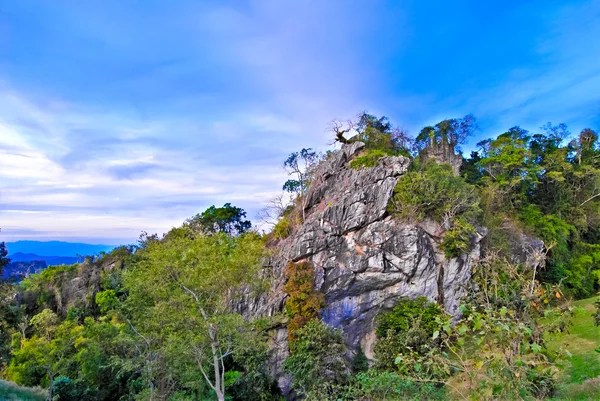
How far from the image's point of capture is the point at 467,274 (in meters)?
18.1

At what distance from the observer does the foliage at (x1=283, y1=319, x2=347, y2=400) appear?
13.5 metres

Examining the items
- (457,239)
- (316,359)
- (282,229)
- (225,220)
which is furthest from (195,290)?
(225,220)

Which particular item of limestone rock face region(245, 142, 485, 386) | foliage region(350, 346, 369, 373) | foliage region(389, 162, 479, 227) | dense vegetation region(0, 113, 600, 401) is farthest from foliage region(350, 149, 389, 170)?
foliage region(350, 346, 369, 373)


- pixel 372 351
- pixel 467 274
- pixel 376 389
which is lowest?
pixel 372 351

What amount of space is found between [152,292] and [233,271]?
2816 millimetres

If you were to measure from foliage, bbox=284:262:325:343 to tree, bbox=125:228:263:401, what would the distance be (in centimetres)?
528

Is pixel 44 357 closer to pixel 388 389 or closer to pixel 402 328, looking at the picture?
pixel 388 389

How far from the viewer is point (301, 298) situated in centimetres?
1703

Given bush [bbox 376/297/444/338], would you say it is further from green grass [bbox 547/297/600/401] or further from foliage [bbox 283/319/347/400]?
green grass [bbox 547/297/600/401]

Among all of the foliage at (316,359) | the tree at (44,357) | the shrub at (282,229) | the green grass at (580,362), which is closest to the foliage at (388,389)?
the green grass at (580,362)

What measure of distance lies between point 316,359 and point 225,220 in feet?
66.5

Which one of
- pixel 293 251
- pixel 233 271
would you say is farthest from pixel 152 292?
pixel 293 251

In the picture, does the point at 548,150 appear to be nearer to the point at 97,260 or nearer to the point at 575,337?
the point at 575,337

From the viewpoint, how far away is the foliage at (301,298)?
654 inches
